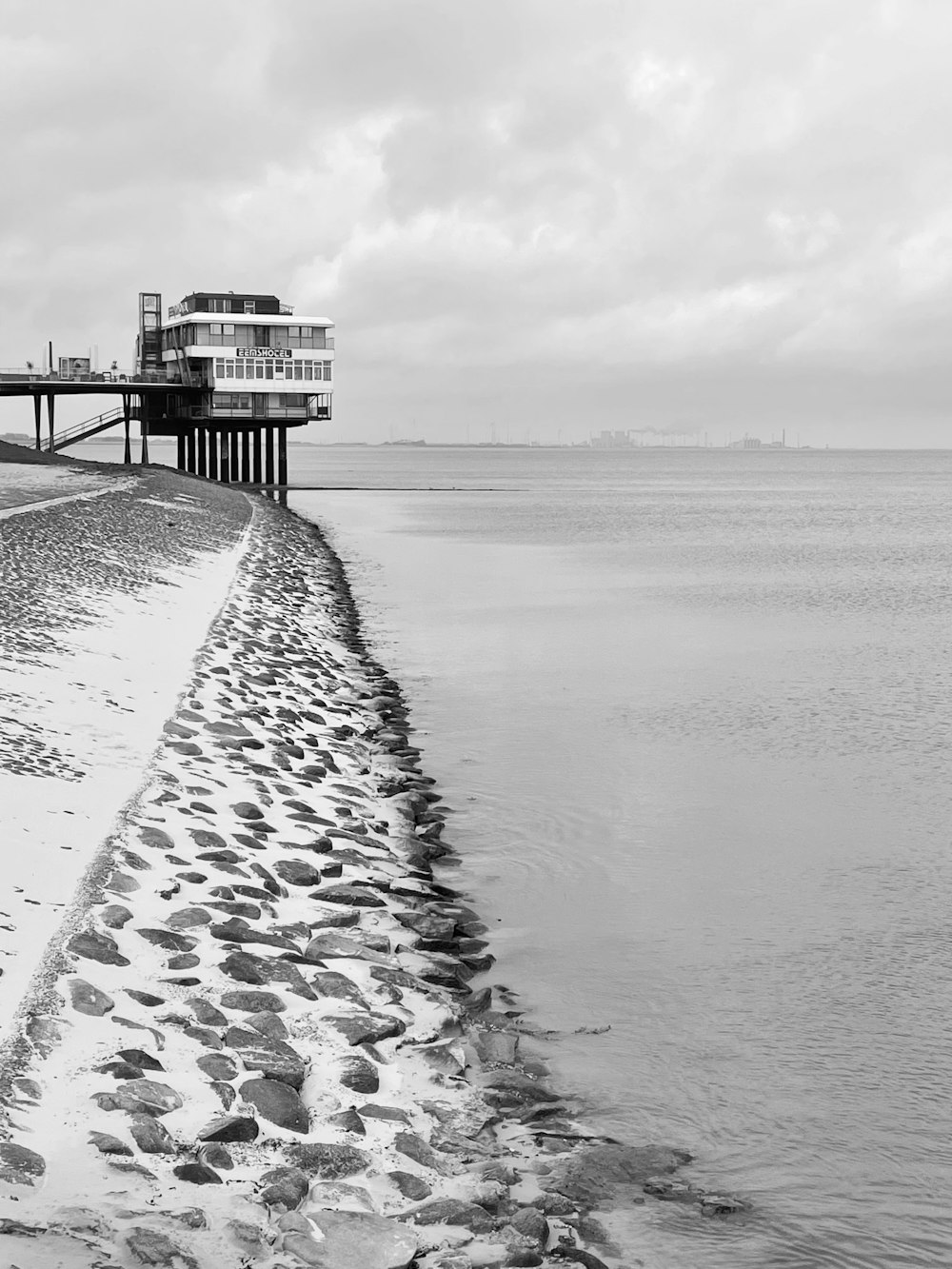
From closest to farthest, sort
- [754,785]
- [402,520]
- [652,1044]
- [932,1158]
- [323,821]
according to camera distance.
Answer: [932,1158]
[652,1044]
[323,821]
[754,785]
[402,520]

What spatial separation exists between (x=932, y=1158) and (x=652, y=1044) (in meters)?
2.06

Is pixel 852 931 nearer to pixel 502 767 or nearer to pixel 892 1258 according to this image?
pixel 892 1258

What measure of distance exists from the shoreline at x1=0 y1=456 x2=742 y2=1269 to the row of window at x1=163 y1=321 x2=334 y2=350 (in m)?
63.0

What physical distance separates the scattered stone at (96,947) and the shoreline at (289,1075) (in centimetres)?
2

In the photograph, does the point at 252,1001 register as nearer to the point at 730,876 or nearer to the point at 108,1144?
the point at 108,1144

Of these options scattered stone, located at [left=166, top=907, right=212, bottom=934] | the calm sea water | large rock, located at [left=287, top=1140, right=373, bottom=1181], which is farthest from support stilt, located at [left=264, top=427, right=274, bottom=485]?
large rock, located at [left=287, top=1140, right=373, bottom=1181]

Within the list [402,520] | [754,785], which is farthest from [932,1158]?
[402,520]

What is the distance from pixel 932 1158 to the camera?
7820 millimetres

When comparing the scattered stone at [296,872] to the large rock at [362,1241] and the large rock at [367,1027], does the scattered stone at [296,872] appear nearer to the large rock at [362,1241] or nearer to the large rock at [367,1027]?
the large rock at [367,1027]

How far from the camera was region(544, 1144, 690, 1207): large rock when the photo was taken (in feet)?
23.5

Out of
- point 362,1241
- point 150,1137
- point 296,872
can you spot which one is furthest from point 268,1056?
point 296,872

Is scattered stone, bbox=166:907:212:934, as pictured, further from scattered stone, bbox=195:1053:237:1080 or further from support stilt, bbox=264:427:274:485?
support stilt, bbox=264:427:274:485

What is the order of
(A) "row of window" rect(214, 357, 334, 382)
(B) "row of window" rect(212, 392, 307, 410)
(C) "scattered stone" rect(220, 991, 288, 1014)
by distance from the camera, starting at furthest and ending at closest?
(B) "row of window" rect(212, 392, 307, 410)
(A) "row of window" rect(214, 357, 334, 382)
(C) "scattered stone" rect(220, 991, 288, 1014)

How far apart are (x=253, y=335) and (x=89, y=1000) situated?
6932cm
